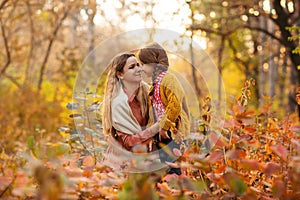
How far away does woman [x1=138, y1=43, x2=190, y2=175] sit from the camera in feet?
10.2

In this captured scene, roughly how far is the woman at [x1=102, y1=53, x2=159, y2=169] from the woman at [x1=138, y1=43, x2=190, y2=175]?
0.07m

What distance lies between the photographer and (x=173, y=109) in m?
3.10

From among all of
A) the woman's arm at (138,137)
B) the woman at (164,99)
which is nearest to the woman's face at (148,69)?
the woman at (164,99)

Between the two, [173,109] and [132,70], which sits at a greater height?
[132,70]

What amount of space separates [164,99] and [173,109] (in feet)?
0.35

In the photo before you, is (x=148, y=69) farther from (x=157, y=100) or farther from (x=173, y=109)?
(x=173, y=109)

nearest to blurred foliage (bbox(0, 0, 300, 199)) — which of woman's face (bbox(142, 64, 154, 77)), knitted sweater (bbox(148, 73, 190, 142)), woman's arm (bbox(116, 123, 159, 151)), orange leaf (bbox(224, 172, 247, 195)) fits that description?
orange leaf (bbox(224, 172, 247, 195))

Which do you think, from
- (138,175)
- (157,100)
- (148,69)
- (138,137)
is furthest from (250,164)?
(148,69)

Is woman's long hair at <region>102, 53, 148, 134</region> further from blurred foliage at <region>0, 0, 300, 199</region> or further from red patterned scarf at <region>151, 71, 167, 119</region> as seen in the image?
blurred foliage at <region>0, 0, 300, 199</region>

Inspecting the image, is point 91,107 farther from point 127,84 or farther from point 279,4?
point 279,4

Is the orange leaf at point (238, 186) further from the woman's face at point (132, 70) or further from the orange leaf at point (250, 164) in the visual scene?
the woman's face at point (132, 70)

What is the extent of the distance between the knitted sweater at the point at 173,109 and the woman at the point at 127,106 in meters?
0.07

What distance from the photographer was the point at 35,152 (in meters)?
2.30

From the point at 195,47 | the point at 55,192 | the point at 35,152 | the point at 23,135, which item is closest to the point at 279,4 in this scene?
the point at 195,47
